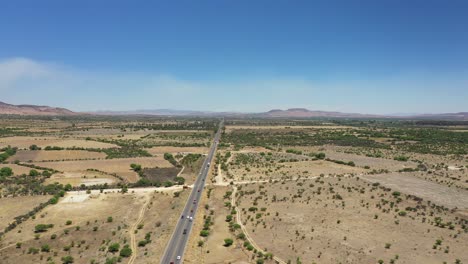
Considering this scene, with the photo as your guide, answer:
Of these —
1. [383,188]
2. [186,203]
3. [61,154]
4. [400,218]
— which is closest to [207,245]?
[186,203]

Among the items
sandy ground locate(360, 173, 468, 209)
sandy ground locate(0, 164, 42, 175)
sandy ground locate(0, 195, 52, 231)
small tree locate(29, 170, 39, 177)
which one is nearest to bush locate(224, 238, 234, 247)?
sandy ground locate(0, 195, 52, 231)

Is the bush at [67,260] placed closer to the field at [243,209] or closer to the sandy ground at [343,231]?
the field at [243,209]

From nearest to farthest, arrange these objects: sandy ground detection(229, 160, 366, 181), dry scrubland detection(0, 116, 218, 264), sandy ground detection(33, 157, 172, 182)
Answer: dry scrubland detection(0, 116, 218, 264)
sandy ground detection(229, 160, 366, 181)
sandy ground detection(33, 157, 172, 182)

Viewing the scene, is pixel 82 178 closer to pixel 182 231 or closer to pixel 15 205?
pixel 15 205

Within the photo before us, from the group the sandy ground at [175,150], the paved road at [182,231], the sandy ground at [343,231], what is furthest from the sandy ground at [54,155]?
the sandy ground at [343,231]

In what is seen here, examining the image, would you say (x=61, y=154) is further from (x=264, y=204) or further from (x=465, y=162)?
(x=465, y=162)

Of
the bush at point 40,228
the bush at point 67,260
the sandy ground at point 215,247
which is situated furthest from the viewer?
the bush at point 40,228

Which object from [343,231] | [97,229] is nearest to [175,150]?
[97,229]

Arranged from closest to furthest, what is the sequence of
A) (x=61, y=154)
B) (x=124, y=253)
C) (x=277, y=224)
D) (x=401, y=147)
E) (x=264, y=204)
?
(x=124, y=253) < (x=277, y=224) < (x=264, y=204) < (x=61, y=154) < (x=401, y=147)

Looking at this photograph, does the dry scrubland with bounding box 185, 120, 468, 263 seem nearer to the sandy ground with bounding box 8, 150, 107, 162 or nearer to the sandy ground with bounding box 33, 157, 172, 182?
the sandy ground with bounding box 33, 157, 172, 182

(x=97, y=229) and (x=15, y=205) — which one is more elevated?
(x=15, y=205)

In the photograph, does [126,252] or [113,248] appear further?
[113,248]
